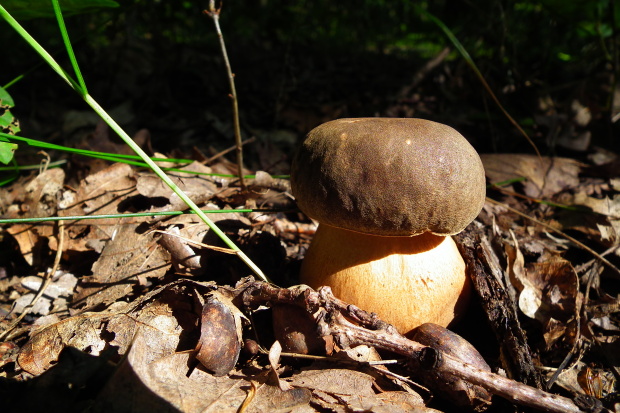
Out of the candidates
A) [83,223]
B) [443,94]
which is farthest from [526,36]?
[83,223]

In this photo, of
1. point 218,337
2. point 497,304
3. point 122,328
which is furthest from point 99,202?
point 497,304

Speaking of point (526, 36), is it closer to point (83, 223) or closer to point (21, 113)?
point (83, 223)

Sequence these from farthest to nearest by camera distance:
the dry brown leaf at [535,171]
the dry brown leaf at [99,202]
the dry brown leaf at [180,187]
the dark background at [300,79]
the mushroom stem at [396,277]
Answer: the dark background at [300,79] < the dry brown leaf at [535,171] < the dry brown leaf at [180,187] < the dry brown leaf at [99,202] < the mushroom stem at [396,277]

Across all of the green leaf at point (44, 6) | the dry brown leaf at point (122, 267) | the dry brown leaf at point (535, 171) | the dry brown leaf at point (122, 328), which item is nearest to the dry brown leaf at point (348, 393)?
the dry brown leaf at point (122, 328)

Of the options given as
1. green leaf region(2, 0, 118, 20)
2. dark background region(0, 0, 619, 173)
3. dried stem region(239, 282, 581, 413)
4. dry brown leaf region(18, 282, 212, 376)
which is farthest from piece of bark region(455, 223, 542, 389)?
green leaf region(2, 0, 118, 20)

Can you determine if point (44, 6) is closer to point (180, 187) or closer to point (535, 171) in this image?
point (180, 187)

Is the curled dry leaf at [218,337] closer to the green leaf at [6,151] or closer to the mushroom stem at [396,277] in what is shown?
the mushroom stem at [396,277]
